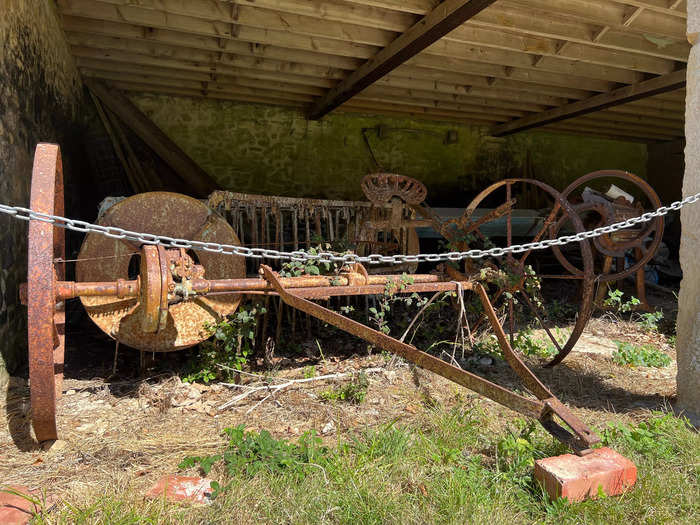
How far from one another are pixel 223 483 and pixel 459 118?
839 cm

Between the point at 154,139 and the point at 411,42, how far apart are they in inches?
157

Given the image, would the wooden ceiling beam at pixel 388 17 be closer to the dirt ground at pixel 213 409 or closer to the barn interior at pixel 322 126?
the barn interior at pixel 322 126

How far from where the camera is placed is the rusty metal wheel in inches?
129

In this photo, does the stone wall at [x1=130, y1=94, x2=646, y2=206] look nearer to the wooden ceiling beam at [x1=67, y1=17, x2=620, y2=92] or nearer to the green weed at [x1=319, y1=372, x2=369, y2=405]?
the wooden ceiling beam at [x1=67, y1=17, x2=620, y2=92]

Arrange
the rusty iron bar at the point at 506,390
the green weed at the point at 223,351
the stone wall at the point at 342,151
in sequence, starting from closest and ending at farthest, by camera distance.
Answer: the rusty iron bar at the point at 506,390 → the green weed at the point at 223,351 → the stone wall at the point at 342,151

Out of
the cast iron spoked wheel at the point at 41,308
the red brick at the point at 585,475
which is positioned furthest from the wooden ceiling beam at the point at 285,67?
the red brick at the point at 585,475

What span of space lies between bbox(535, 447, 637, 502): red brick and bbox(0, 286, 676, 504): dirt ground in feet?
2.21

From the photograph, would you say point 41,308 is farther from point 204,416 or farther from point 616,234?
point 616,234

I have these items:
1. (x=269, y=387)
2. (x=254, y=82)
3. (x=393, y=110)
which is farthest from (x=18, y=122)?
(x=393, y=110)

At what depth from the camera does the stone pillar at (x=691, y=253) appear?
2826mm

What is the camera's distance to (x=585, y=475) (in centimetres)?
191

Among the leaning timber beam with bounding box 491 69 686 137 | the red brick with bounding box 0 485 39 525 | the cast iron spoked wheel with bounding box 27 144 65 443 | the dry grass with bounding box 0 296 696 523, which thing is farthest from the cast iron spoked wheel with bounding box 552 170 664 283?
the red brick with bounding box 0 485 39 525

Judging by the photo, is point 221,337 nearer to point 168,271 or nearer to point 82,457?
point 168,271

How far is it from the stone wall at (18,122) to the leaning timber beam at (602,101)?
7.20 metres
